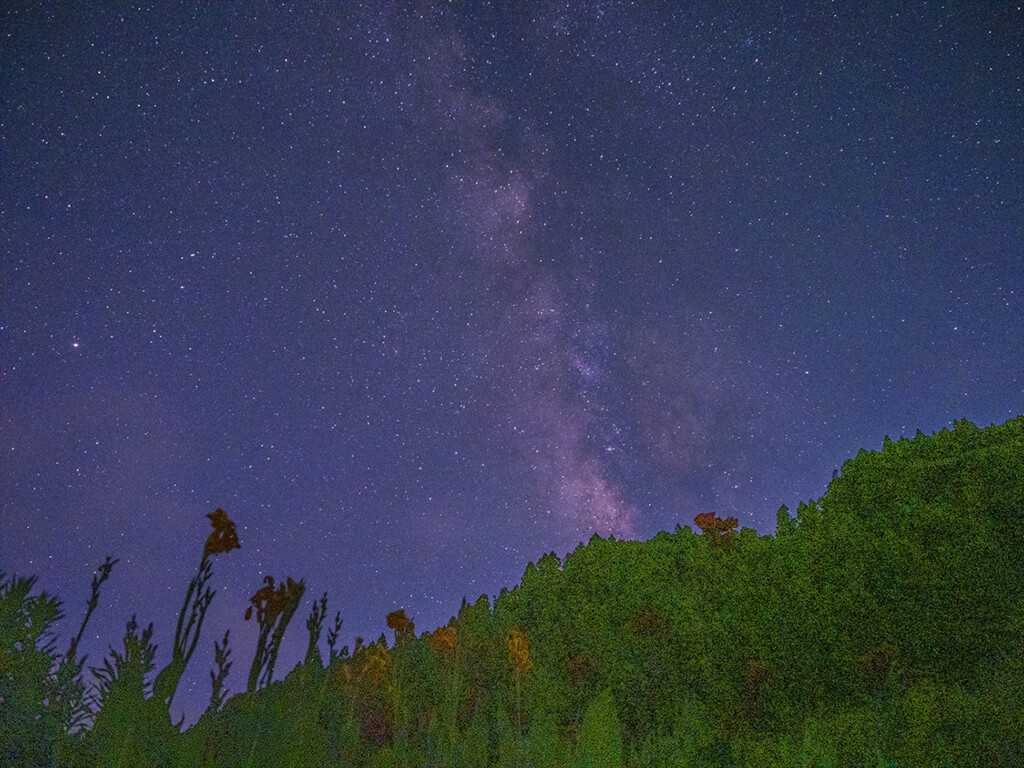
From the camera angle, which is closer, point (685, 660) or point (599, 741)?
point (599, 741)

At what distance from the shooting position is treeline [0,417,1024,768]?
238 centimetres

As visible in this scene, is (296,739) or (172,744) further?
(296,739)

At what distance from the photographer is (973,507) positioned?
417 inches

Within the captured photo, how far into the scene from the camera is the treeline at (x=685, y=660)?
2.38m

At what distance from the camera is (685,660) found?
11.0 meters

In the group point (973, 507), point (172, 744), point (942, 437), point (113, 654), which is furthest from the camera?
point (942, 437)

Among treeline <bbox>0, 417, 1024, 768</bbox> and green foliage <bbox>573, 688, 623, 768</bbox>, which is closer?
treeline <bbox>0, 417, 1024, 768</bbox>

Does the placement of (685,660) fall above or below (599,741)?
above

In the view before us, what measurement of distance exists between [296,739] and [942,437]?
555 inches

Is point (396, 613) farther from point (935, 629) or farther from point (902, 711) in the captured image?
point (935, 629)

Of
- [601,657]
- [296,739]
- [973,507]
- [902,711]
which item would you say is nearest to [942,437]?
[973,507]

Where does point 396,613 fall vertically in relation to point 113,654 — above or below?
above

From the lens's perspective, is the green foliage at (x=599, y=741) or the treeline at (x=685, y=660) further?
the green foliage at (x=599, y=741)

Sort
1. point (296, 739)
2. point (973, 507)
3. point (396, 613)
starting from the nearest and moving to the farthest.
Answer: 1. point (296, 739)
2. point (396, 613)
3. point (973, 507)
